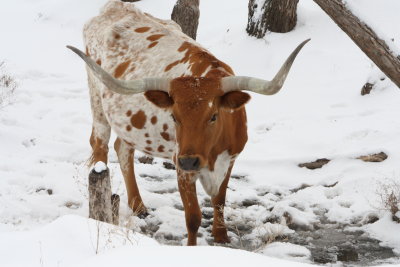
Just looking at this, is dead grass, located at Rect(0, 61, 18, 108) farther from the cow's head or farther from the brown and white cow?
the cow's head

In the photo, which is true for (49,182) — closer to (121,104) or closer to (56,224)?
(121,104)

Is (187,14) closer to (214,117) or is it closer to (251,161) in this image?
(251,161)

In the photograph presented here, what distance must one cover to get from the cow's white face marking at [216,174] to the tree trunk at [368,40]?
153 cm

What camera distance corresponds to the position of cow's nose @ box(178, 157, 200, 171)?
459 centimetres

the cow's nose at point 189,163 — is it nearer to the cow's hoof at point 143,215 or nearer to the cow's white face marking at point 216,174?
the cow's white face marking at point 216,174

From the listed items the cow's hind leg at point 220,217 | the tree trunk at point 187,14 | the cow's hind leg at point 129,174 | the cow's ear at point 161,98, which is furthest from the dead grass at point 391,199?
the tree trunk at point 187,14

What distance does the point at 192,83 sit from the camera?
4.80m

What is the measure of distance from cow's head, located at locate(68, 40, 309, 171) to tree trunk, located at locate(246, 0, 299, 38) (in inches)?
240

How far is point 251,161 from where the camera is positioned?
767cm

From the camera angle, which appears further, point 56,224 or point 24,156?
point 24,156

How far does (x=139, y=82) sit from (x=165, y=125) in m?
0.75

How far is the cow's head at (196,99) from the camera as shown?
4.63 m

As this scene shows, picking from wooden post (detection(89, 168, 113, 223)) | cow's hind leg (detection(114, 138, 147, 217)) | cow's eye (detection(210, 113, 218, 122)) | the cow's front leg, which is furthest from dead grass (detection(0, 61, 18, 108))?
cow's eye (detection(210, 113, 218, 122))

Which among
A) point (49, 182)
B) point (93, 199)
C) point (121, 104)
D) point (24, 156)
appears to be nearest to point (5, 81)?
point (24, 156)
